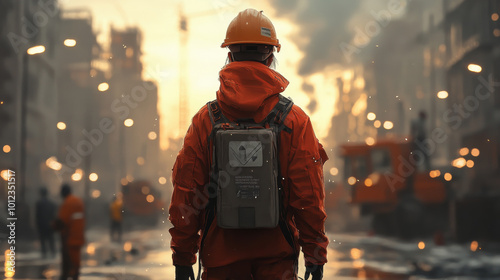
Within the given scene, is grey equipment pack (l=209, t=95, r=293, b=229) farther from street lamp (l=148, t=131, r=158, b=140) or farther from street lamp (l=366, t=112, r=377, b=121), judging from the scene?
street lamp (l=366, t=112, r=377, b=121)

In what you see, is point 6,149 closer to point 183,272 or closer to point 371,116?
point 371,116

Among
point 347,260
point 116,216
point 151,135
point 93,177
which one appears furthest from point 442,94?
point 93,177

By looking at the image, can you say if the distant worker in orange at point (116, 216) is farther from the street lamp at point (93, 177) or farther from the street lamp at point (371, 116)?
the street lamp at point (371, 116)

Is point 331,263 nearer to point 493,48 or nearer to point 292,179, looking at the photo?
point 493,48

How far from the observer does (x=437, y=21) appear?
8102 millimetres

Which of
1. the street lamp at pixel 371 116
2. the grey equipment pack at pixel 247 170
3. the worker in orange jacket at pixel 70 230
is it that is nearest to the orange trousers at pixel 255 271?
the grey equipment pack at pixel 247 170

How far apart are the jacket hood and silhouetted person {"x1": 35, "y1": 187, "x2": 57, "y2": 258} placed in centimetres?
493

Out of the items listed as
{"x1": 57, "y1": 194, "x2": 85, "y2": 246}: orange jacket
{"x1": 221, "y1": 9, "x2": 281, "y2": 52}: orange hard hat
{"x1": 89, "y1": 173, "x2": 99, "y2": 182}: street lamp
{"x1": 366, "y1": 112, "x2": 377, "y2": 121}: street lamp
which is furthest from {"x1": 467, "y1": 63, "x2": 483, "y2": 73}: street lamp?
{"x1": 221, "y1": 9, "x2": 281, "y2": 52}: orange hard hat

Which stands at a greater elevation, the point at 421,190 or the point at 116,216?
the point at 421,190

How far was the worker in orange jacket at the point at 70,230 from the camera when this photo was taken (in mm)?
5738

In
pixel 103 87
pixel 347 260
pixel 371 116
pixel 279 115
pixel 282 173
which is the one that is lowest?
pixel 347 260

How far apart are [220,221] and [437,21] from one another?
6.71 m

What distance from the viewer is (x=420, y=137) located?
8461 millimetres

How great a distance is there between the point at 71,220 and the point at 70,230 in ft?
0.31
